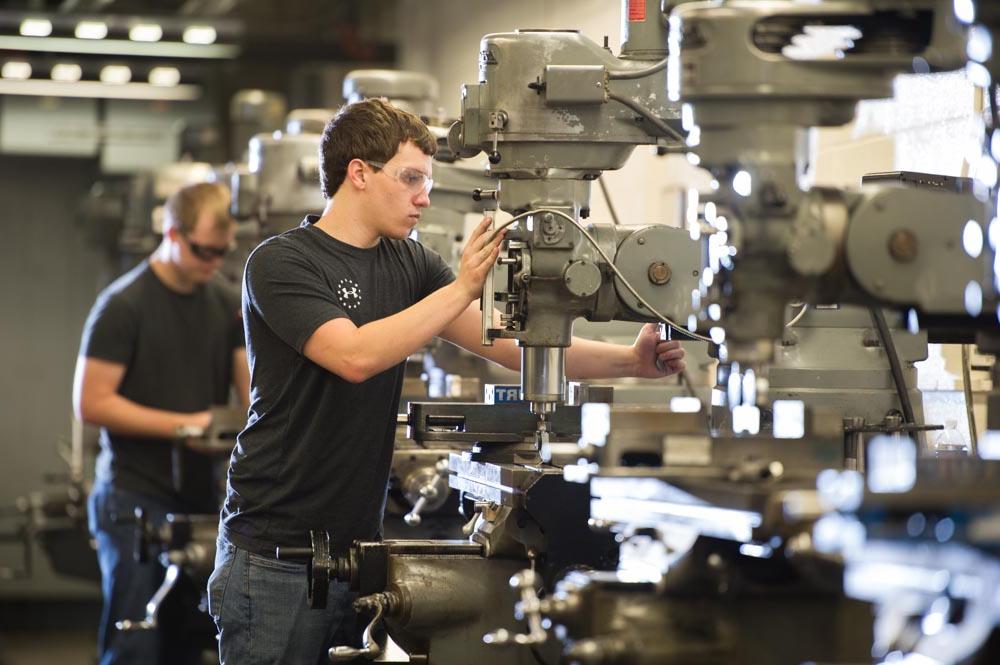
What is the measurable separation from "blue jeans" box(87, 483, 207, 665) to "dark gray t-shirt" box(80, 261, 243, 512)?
7 cm

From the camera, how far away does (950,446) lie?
9.70 feet

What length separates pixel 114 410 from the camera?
466cm

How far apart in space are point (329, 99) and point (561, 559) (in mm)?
6366

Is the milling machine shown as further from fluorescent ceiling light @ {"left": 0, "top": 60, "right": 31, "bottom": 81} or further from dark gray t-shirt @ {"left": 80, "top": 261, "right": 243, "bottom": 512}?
fluorescent ceiling light @ {"left": 0, "top": 60, "right": 31, "bottom": 81}

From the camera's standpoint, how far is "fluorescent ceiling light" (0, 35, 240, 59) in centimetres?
821

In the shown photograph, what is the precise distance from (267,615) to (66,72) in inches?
250

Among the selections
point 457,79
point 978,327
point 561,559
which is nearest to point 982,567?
point 978,327

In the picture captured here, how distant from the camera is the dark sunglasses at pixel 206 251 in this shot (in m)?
4.79

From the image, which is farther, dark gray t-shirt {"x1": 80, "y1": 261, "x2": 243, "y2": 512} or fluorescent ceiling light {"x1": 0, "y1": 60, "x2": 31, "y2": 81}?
fluorescent ceiling light {"x1": 0, "y1": 60, "x2": 31, "y2": 81}

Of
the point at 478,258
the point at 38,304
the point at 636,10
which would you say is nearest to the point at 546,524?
the point at 478,258

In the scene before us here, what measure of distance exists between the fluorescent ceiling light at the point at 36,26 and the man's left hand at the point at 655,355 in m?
5.93

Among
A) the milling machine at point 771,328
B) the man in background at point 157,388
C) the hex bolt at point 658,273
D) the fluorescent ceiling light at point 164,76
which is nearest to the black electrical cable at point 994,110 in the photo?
the milling machine at point 771,328

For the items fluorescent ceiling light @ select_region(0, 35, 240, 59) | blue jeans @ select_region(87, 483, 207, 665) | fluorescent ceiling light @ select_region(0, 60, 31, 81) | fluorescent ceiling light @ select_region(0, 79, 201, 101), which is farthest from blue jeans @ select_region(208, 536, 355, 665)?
fluorescent ceiling light @ select_region(0, 79, 201, 101)

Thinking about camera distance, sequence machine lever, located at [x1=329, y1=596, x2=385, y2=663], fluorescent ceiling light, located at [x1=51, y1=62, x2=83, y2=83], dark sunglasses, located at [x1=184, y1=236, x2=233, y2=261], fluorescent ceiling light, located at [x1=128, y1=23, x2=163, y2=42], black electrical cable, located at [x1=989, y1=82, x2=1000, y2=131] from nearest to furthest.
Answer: black electrical cable, located at [x1=989, y1=82, x2=1000, y2=131] → machine lever, located at [x1=329, y1=596, x2=385, y2=663] → dark sunglasses, located at [x1=184, y1=236, x2=233, y2=261] → fluorescent ceiling light, located at [x1=128, y1=23, x2=163, y2=42] → fluorescent ceiling light, located at [x1=51, y1=62, x2=83, y2=83]
